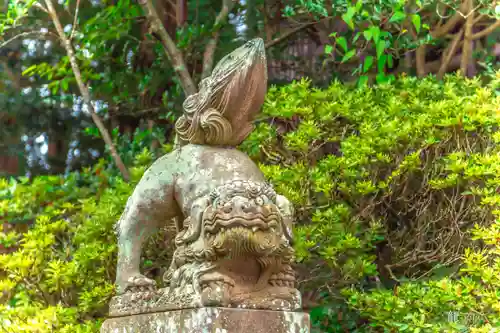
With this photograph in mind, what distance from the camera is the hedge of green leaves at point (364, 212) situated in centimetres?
455

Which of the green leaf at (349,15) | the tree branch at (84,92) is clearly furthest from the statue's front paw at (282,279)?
the tree branch at (84,92)

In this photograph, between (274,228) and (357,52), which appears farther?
(357,52)

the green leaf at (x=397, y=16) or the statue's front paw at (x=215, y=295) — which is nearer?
the statue's front paw at (x=215, y=295)

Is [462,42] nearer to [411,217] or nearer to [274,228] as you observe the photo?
[411,217]

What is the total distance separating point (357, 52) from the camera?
6.15 m

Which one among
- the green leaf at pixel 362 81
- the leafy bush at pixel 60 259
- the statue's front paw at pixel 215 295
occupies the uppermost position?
the green leaf at pixel 362 81

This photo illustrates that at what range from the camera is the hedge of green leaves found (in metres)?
4.55

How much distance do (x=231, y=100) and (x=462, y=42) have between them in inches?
144

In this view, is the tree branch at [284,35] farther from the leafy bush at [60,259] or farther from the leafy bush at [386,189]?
the leafy bush at [60,259]

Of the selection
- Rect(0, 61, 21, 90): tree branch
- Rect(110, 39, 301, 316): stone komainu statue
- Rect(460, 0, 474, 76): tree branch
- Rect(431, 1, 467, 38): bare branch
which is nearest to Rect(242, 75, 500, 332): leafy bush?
Rect(460, 0, 474, 76): tree branch

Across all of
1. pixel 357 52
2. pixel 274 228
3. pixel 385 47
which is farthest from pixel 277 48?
pixel 274 228

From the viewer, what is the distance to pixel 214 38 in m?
6.37

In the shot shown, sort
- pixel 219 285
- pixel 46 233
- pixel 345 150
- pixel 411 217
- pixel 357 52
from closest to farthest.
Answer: pixel 219 285, pixel 345 150, pixel 411 217, pixel 46 233, pixel 357 52

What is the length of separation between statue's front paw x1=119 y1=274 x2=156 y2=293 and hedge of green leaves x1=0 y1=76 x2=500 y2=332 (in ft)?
A: 4.98
